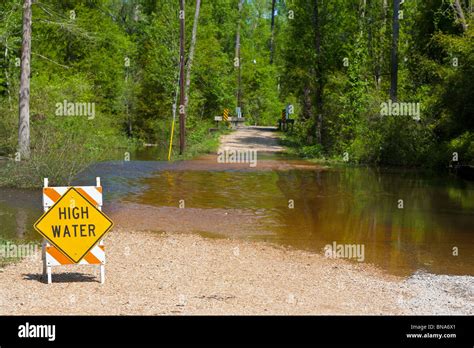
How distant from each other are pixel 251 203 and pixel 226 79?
39300 millimetres

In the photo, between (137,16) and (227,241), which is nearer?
(227,241)

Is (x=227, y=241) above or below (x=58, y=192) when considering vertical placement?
below

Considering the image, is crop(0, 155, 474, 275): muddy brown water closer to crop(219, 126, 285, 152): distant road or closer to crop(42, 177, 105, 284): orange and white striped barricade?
crop(42, 177, 105, 284): orange and white striped barricade

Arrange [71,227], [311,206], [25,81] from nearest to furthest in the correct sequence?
[71,227] < [311,206] < [25,81]

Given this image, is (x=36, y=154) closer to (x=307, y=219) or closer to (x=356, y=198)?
(x=307, y=219)

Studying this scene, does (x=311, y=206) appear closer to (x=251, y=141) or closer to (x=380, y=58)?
(x=380, y=58)

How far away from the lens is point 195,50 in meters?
46.1

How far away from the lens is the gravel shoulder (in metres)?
8.26

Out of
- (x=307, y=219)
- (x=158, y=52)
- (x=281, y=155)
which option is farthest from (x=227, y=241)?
(x=158, y=52)

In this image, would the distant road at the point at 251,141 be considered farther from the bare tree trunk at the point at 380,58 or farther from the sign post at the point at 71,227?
the sign post at the point at 71,227
